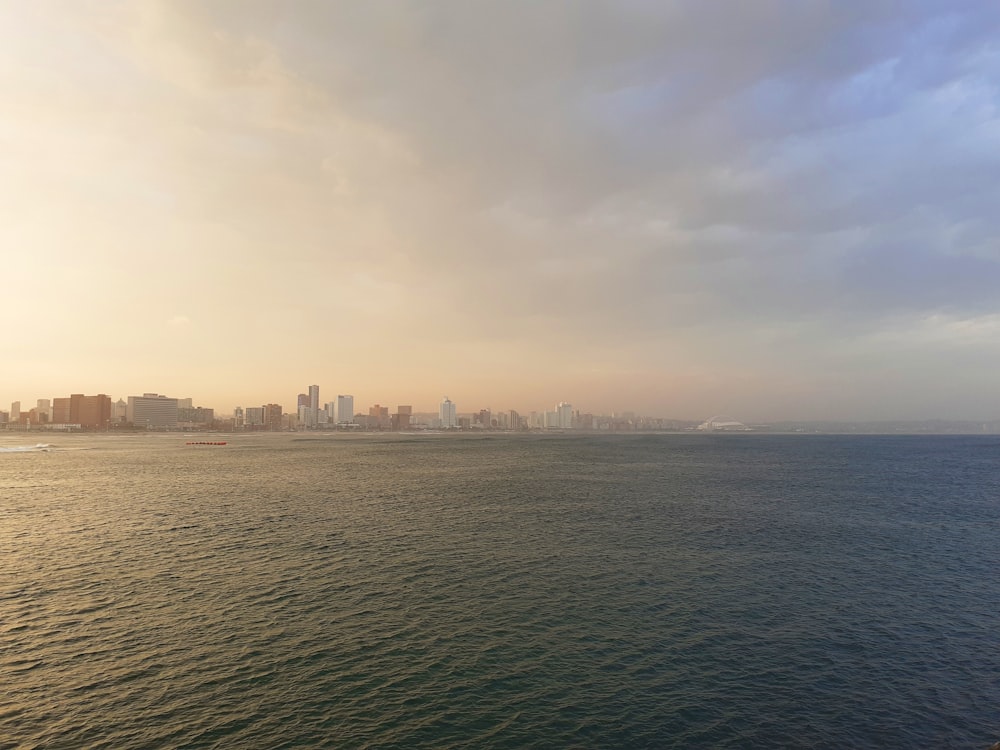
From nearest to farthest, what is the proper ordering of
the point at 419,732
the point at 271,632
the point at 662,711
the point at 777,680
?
the point at 419,732 → the point at 662,711 → the point at 777,680 → the point at 271,632

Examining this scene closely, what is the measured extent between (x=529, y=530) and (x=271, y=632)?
38.2m

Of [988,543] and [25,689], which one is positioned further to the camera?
[988,543]

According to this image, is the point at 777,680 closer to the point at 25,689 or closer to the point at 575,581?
the point at 575,581

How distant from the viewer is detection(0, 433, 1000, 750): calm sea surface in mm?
25828

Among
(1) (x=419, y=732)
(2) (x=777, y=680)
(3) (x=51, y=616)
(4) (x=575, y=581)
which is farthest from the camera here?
(4) (x=575, y=581)

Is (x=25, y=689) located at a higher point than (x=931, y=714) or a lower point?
higher

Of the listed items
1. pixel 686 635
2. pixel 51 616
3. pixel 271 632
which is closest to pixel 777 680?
pixel 686 635

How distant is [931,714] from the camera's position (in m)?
27.3

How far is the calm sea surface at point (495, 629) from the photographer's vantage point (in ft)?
84.7

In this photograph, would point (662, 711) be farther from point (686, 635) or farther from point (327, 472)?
point (327, 472)

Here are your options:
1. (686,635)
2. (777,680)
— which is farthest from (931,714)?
(686,635)

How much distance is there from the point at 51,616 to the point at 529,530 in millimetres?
47627

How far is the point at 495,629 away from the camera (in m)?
37.0

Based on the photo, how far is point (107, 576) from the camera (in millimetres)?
47750
